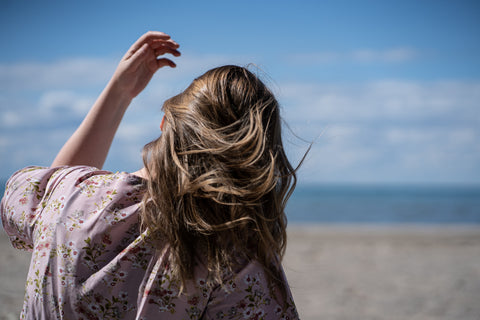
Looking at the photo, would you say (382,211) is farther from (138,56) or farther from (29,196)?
(29,196)

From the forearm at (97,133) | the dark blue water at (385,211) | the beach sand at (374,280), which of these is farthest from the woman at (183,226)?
the dark blue water at (385,211)

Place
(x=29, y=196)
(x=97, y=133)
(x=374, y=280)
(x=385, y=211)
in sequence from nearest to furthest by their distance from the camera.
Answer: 1. (x=29, y=196)
2. (x=97, y=133)
3. (x=374, y=280)
4. (x=385, y=211)

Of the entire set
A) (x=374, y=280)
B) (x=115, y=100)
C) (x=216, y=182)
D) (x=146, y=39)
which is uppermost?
(x=146, y=39)

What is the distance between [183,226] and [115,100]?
0.70m

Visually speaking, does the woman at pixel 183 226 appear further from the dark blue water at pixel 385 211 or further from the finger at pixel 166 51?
the dark blue water at pixel 385 211

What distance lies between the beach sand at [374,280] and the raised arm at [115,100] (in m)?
2.06

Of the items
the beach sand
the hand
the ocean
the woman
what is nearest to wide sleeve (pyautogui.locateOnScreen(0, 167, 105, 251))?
the woman

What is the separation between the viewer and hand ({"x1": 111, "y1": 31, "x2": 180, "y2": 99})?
171cm

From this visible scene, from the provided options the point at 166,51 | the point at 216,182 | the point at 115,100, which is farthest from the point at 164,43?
the point at 216,182

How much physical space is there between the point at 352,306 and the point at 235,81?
4656 mm

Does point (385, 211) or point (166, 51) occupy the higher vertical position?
point (166, 51)

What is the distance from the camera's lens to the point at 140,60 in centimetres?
173

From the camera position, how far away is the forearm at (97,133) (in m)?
1.57

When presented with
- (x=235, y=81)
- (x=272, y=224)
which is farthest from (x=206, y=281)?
(x=235, y=81)
